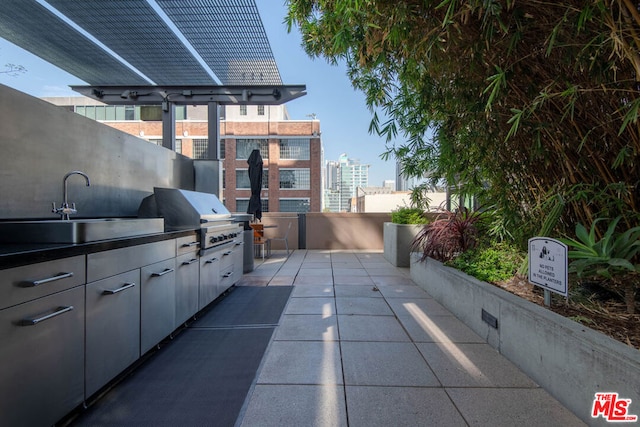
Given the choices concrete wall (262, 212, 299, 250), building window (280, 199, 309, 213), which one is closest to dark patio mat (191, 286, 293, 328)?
concrete wall (262, 212, 299, 250)

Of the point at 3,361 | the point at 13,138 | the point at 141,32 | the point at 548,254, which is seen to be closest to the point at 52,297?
the point at 3,361

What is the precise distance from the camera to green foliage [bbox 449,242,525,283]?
2.99 meters

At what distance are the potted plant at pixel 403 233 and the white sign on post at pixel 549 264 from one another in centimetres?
368

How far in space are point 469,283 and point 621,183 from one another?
1.43 meters

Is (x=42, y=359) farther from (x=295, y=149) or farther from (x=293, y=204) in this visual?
(x=295, y=149)

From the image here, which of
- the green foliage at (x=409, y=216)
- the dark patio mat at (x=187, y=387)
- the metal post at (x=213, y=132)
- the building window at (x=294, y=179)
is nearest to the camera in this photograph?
the dark patio mat at (x=187, y=387)

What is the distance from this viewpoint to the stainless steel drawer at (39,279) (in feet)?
4.02

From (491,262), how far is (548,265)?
1.21 meters

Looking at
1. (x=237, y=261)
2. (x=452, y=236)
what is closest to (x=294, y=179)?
(x=237, y=261)

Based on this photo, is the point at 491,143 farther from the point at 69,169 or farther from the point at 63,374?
the point at 69,169

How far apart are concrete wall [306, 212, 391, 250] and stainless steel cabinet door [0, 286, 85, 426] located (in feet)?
23.4

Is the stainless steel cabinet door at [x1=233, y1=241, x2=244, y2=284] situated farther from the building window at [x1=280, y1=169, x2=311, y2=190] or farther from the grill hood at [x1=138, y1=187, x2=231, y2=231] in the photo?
the building window at [x1=280, y1=169, x2=311, y2=190]

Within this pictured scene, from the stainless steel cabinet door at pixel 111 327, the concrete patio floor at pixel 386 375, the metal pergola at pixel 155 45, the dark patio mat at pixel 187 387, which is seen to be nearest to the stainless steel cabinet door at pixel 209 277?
the dark patio mat at pixel 187 387

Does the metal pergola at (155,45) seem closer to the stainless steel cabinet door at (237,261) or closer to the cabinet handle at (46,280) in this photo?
the stainless steel cabinet door at (237,261)
